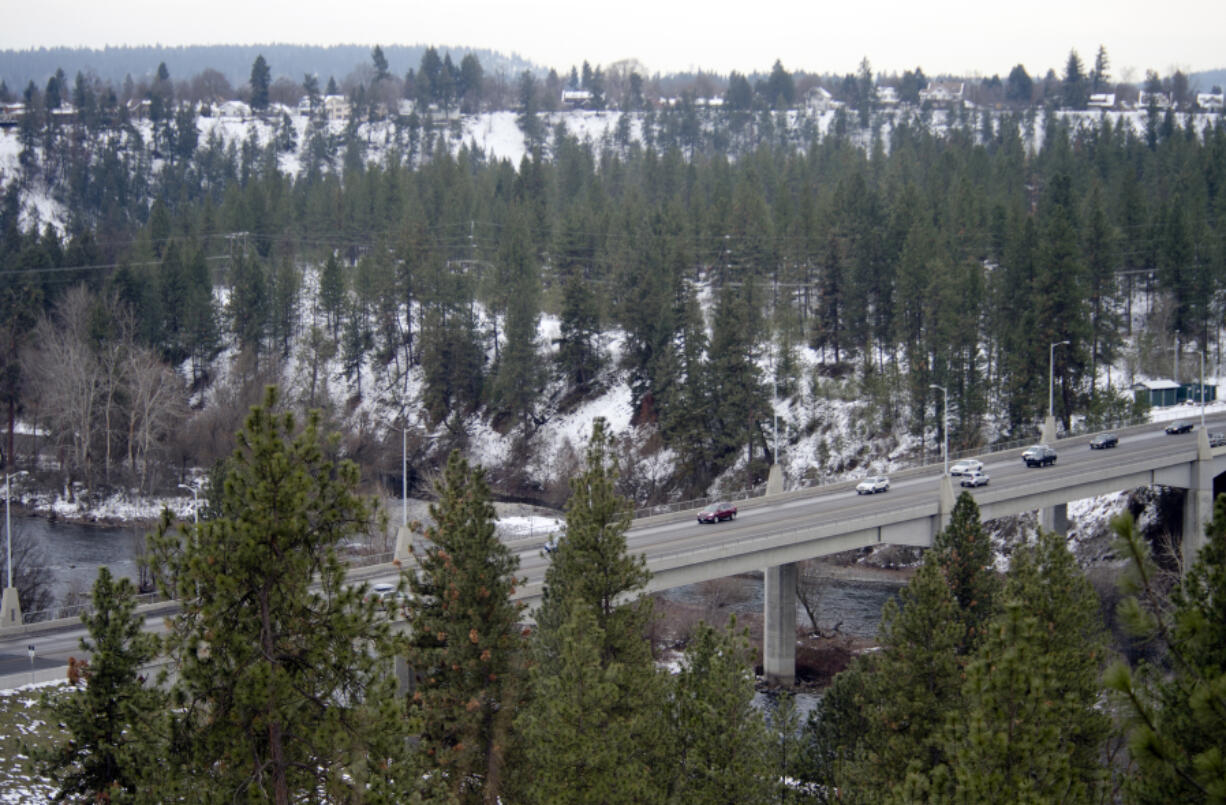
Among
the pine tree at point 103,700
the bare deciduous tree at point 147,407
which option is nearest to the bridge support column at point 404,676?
the pine tree at point 103,700

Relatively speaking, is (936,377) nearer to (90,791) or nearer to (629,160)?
(90,791)

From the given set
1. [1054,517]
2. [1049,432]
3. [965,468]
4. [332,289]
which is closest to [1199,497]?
[1054,517]

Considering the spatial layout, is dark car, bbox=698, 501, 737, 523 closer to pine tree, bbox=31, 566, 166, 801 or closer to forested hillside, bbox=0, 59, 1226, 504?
forested hillside, bbox=0, 59, 1226, 504

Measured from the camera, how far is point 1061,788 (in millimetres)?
14695

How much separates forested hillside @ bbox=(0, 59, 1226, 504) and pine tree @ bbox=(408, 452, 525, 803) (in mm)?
45831

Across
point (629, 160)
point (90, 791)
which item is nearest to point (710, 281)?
point (629, 160)

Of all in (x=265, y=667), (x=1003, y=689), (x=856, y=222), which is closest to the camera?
(x=265, y=667)

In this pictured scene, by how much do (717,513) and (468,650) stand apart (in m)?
21.2

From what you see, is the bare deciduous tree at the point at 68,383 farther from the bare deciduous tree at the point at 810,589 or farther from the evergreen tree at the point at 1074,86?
the evergreen tree at the point at 1074,86

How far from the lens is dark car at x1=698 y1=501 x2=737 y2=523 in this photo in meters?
42.6

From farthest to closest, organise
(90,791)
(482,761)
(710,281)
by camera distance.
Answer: (710,281), (482,761), (90,791)

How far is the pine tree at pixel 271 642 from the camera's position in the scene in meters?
13.0

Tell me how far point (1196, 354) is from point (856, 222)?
22901 mm

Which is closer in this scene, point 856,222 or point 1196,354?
point 1196,354
